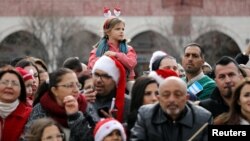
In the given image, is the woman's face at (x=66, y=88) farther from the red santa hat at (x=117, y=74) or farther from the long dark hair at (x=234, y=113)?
the long dark hair at (x=234, y=113)

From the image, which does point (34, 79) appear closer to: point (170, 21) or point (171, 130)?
point (171, 130)

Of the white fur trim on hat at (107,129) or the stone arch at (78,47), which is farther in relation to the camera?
the stone arch at (78,47)

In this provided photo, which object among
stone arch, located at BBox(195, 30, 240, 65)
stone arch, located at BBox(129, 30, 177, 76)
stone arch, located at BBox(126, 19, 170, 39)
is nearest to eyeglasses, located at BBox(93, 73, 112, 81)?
stone arch, located at BBox(195, 30, 240, 65)

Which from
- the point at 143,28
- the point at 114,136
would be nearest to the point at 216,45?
the point at 143,28

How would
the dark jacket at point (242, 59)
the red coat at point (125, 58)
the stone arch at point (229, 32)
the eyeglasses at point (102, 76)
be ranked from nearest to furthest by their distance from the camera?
1. the eyeglasses at point (102, 76)
2. the red coat at point (125, 58)
3. the dark jacket at point (242, 59)
4. the stone arch at point (229, 32)

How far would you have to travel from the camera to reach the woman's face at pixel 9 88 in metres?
7.72

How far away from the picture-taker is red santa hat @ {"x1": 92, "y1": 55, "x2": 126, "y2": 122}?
7910 millimetres

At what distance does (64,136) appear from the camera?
7188mm

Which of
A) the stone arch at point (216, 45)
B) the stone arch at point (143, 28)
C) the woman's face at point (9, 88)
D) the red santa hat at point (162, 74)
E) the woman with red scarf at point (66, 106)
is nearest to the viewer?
the woman with red scarf at point (66, 106)

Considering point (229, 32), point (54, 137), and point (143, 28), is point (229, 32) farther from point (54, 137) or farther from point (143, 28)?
point (54, 137)

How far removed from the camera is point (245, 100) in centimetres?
709

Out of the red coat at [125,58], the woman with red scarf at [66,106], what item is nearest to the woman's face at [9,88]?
the woman with red scarf at [66,106]

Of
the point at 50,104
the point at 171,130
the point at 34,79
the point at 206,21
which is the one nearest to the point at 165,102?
the point at 171,130

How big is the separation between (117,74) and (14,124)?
1.25 m
